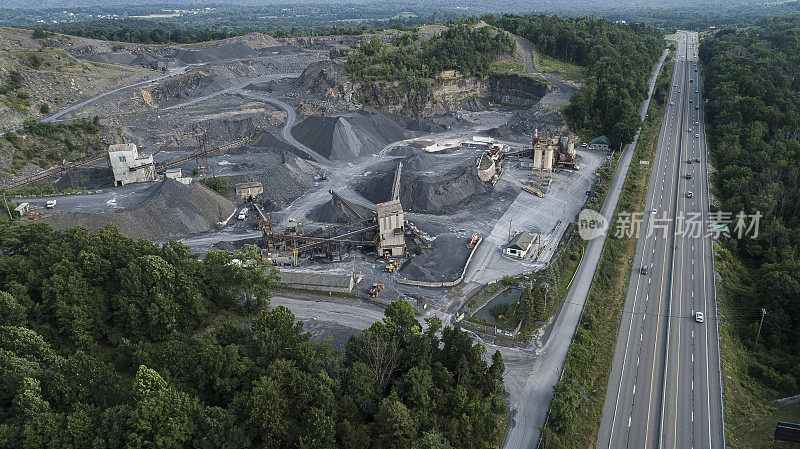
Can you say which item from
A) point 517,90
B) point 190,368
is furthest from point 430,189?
point 517,90

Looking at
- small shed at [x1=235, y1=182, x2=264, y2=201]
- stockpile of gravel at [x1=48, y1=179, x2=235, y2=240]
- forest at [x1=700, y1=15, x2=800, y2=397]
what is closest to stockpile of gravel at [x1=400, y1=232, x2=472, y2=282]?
forest at [x1=700, y1=15, x2=800, y2=397]

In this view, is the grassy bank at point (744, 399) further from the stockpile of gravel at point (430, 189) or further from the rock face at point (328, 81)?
the rock face at point (328, 81)

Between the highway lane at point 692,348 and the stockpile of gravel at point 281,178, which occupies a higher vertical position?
the stockpile of gravel at point 281,178

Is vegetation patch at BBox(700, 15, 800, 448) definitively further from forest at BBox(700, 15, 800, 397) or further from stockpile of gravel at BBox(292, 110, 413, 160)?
stockpile of gravel at BBox(292, 110, 413, 160)

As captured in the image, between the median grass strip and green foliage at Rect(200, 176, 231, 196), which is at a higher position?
green foliage at Rect(200, 176, 231, 196)

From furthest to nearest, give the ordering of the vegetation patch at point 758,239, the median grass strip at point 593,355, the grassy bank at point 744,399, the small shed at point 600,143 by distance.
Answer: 1. the small shed at point 600,143
2. the vegetation patch at point 758,239
3. the grassy bank at point 744,399
4. the median grass strip at point 593,355

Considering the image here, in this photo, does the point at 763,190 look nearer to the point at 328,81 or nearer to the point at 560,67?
the point at 560,67

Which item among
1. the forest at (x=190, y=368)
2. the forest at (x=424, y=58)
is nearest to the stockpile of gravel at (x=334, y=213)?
the forest at (x=190, y=368)

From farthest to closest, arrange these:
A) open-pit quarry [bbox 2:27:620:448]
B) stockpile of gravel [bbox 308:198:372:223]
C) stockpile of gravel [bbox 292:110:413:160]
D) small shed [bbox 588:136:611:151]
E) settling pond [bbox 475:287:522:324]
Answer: small shed [bbox 588:136:611:151], stockpile of gravel [bbox 292:110:413:160], stockpile of gravel [bbox 308:198:372:223], open-pit quarry [bbox 2:27:620:448], settling pond [bbox 475:287:522:324]
